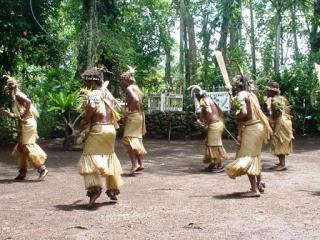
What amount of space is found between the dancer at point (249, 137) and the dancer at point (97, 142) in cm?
170

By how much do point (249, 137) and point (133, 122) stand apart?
8.83ft

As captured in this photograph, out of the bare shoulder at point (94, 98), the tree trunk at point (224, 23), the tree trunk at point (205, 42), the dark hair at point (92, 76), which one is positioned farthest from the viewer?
the tree trunk at point (205, 42)

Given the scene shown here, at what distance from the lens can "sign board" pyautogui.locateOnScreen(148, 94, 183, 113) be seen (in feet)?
54.6

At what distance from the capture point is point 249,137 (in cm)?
679

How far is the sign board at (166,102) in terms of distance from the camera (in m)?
16.6

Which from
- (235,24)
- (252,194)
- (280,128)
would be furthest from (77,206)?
(235,24)

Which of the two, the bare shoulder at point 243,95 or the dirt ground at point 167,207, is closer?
the dirt ground at point 167,207

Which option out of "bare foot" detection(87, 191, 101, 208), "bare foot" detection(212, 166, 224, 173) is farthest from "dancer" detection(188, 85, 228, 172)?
"bare foot" detection(87, 191, 101, 208)

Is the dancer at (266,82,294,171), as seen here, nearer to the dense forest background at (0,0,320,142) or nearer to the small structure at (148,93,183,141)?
the dense forest background at (0,0,320,142)

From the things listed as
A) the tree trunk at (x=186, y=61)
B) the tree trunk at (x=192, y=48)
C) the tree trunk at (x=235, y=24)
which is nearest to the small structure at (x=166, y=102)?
the tree trunk at (x=186, y=61)

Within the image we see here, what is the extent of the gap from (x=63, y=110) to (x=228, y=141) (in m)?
5.41

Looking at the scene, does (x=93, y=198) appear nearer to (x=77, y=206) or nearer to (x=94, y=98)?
(x=77, y=206)

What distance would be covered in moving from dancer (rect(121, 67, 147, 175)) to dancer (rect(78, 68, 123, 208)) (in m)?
2.43

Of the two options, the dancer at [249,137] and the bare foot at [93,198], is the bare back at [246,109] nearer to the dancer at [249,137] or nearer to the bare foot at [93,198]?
the dancer at [249,137]
